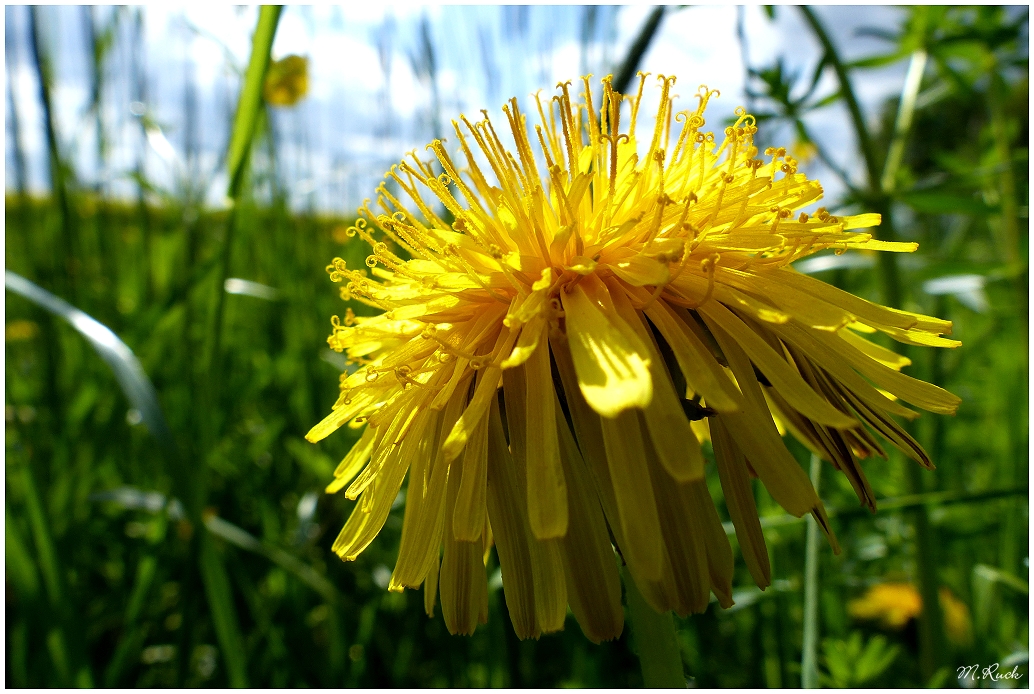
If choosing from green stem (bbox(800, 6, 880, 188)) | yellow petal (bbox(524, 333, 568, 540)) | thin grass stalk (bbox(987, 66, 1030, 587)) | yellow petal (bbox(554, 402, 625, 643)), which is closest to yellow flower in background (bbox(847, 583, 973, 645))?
thin grass stalk (bbox(987, 66, 1030, 587))

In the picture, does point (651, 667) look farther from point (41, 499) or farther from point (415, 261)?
point (41, 499)

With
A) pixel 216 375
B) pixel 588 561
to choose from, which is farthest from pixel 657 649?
pixel 216 375

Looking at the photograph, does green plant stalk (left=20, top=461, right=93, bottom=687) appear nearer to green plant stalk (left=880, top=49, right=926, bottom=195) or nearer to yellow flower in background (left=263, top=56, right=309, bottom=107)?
yellow flower in background (left=263, top=56, right=309, bottom=107)

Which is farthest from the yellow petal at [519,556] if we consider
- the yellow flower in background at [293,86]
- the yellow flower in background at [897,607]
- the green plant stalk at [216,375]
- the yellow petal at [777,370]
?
the yellow flower in background at [293,86]

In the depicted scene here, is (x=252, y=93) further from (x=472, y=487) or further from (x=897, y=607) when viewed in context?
(x=897, y=607)

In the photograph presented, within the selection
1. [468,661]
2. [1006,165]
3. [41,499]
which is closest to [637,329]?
[1006,165]
